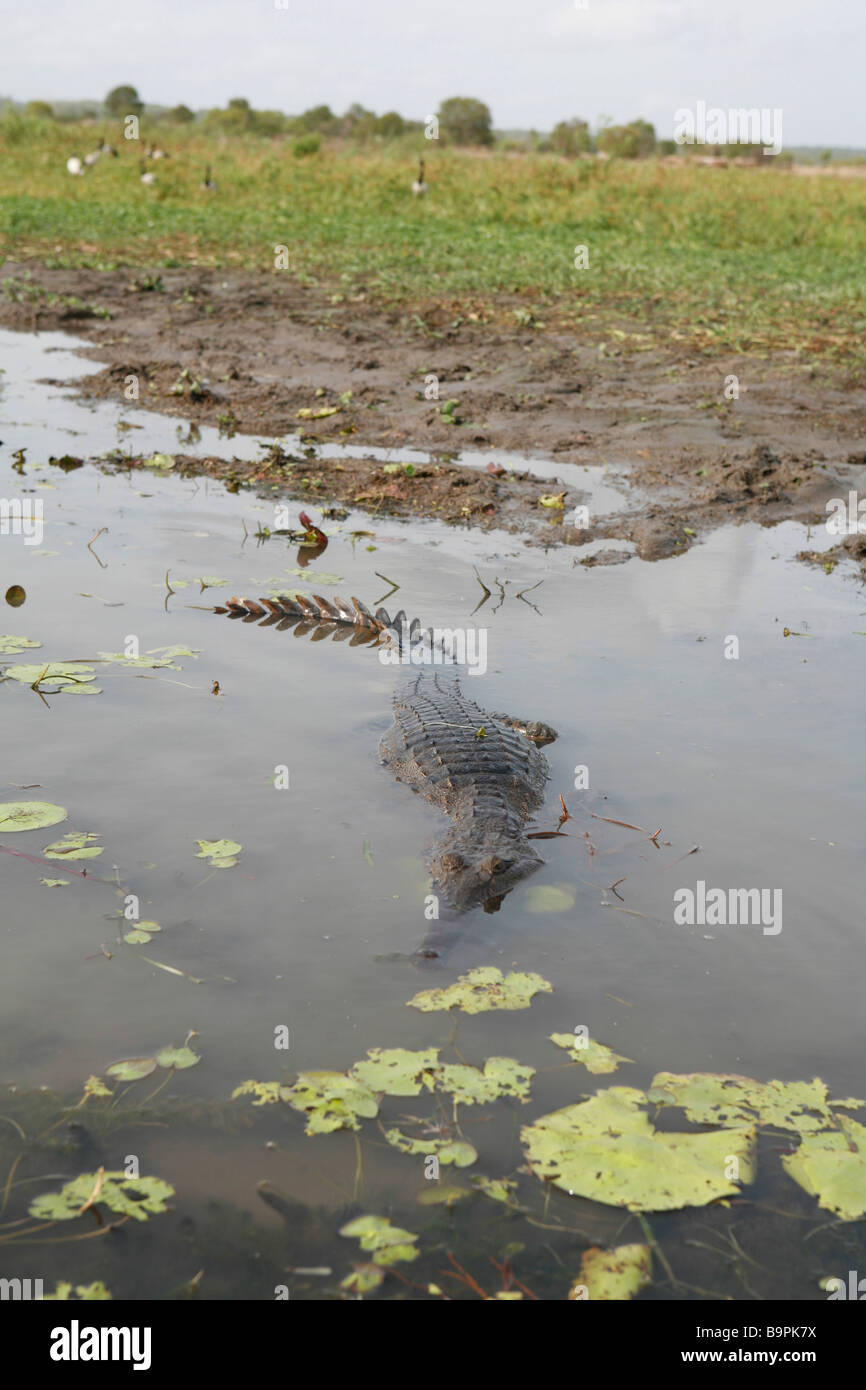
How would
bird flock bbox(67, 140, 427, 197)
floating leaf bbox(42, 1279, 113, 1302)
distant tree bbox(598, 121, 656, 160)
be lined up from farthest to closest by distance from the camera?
1. distant tree bbox(598, 121, 656, 160)
2. bird flock bbox(67, 140, 427, 197)
3. floating leaf bbox(42, 1279, 113, 1302)

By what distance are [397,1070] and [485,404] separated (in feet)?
25.6

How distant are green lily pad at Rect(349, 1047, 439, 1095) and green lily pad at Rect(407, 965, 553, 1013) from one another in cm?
19

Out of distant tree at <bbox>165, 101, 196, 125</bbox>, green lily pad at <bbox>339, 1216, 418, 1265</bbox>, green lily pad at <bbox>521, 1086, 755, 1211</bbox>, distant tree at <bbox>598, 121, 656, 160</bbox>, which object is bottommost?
green lily pad at <bbox>339, 1216, 418, 1265</bbox>

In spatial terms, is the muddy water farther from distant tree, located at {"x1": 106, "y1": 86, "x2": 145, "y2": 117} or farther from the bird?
distant tree, located at {"x1": 106, "y1": 86, "x2": 145, "y2": 117}

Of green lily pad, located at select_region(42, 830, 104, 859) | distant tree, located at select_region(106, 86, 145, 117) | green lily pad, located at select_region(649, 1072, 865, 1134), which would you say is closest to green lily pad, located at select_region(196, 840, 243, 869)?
green lily pad, located at select_region(42, 830, 104, 859)

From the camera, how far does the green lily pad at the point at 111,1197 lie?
2.43m

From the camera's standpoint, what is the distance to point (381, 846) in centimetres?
392

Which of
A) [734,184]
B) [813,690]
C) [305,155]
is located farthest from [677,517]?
[305,155]

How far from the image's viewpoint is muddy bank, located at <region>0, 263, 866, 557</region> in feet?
25.9

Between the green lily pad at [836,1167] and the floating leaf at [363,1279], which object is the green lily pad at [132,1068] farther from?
the green lily pad at [836,1167]

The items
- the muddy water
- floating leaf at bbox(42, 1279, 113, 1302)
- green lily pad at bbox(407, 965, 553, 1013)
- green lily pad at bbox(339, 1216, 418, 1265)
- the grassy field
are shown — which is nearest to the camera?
floating leaf at bbox(42, 1279, 113, 1302)

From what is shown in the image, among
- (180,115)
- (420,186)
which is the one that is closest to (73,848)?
(420,186)

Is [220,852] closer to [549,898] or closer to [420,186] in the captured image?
[549,898]

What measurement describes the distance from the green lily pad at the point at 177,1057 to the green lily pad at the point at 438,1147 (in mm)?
561
